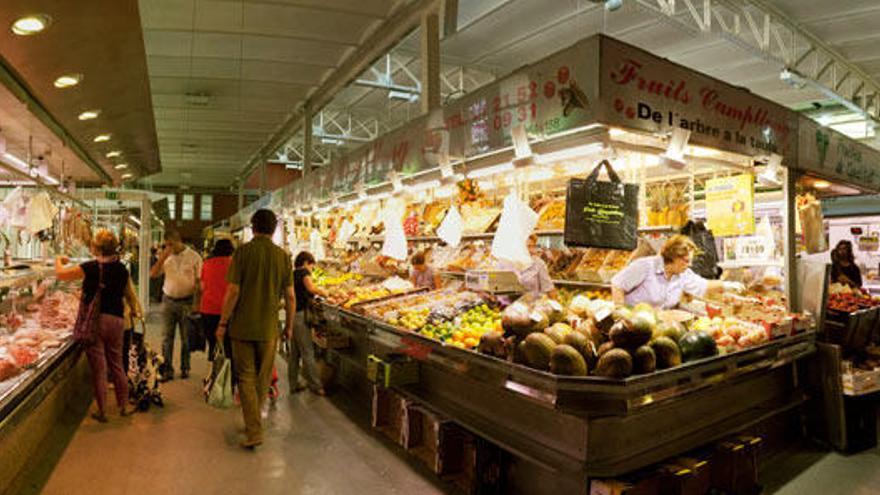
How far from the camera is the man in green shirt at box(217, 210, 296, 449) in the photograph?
4.62 metres

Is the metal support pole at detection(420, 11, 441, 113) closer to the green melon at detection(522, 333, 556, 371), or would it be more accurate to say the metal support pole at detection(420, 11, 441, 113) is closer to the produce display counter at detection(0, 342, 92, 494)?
the green melon at detection(522, 333, 556, 371)

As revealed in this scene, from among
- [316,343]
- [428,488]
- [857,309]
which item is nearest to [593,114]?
[428,488]

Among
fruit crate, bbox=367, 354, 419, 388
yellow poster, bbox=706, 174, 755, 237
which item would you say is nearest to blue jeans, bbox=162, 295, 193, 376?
fruit crate, bbox=367, 354, 419, 388

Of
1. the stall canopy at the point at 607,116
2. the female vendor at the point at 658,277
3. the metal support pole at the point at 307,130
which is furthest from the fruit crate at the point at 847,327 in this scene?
the metal support pole at the point at 307,130

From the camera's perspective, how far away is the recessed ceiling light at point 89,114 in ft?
18.7

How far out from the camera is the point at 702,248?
16.5ft

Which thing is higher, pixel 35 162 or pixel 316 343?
pixel 35 162

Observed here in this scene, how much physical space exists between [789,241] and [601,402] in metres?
3.31

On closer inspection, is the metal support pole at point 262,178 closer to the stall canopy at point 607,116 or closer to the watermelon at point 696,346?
the stall canopy at point 607,116

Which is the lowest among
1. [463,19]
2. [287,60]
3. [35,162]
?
[35,162]

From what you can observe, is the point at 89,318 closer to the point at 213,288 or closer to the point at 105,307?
the point at 105,307

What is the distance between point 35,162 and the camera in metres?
6.99

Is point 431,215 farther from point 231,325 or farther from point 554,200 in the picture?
point 231,325

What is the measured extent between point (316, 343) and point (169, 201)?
2713 cm
